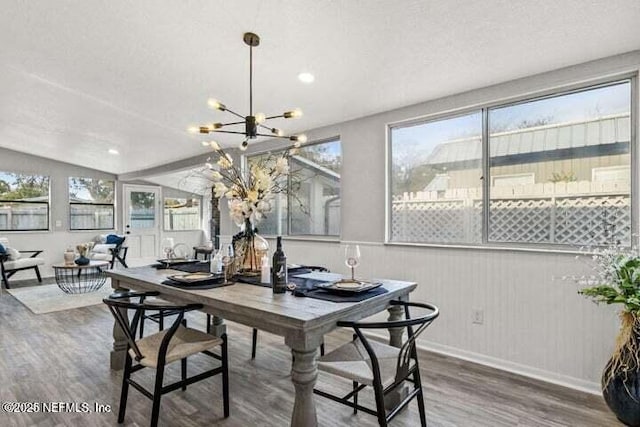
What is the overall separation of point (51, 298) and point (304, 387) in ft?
18.1

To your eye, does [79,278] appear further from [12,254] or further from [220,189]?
[220,189]

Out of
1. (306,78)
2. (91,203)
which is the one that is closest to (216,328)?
(306,78)

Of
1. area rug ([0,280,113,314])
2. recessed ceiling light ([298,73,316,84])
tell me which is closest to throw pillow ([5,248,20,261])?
area rug ([0,280,113,314])

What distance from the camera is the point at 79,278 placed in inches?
250

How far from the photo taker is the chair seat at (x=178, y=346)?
1946 millimetres

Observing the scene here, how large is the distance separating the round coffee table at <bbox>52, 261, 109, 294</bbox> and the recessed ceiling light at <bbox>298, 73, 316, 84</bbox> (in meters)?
4.29

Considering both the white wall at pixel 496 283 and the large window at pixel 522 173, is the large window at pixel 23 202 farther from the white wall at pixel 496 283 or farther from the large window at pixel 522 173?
the large window at pixel 522 173

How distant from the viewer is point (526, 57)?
2.45 m

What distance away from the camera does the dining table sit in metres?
1.53

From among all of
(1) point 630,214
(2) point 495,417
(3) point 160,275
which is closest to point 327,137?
(3) point 160,275

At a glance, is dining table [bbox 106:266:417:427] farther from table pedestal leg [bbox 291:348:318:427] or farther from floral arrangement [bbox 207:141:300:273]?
floral arrangement [bbox 207:141:300:273]

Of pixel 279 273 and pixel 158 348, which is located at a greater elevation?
pixel 279 273

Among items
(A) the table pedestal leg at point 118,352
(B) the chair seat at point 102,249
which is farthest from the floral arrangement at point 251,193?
(B) the chair seat at point 102,249

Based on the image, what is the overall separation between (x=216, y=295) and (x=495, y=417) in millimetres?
1821
